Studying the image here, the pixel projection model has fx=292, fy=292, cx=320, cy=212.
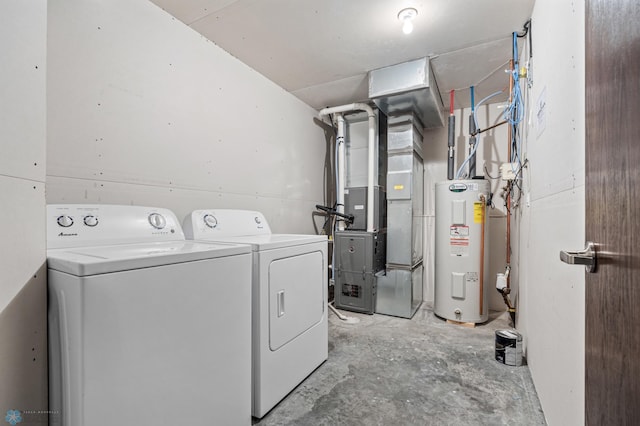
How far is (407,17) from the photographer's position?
73.5 inches

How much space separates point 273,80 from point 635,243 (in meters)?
2.82

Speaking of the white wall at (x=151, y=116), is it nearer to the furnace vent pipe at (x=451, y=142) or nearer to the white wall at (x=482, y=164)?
the furnace vent pipe at (x=451, y=142)

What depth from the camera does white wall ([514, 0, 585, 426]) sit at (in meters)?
0.99

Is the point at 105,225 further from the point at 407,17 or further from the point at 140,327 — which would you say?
the point at 407,17

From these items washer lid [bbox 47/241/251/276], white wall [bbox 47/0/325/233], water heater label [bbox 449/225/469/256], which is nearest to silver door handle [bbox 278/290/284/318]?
washer lid [bbox 47/241/251/276]

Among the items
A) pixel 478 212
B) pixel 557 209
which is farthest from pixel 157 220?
pixel 478 212

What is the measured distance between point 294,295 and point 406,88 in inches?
75.0

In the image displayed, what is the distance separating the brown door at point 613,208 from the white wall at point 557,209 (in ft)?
1.16

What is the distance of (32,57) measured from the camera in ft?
2.96

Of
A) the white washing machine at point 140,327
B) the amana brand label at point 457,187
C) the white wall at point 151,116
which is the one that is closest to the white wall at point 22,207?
the white washing machine at point 140,327

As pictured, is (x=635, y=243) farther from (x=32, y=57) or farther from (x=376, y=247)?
(x=376, y=247)

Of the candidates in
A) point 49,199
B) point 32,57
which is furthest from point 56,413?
point 32,57

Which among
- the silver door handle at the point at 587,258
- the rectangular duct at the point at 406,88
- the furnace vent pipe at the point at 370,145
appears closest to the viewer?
the silver door handle at the point at 587,258

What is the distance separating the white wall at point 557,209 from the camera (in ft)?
3.24
